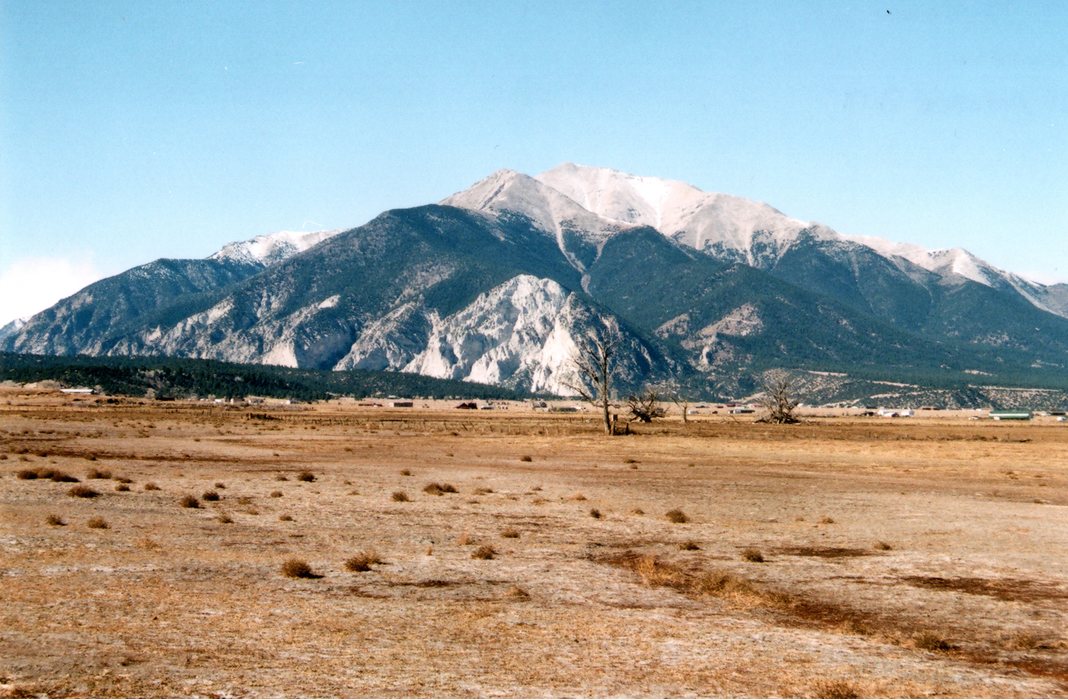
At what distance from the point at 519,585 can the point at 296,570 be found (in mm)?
4878

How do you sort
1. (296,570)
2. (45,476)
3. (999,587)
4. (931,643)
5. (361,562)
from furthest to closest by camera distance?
(45,476) < (361,562) < (999,587) < (296,570) < (931,643)

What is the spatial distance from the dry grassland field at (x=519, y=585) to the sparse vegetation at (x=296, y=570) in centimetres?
5

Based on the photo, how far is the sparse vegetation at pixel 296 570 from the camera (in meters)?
21.4

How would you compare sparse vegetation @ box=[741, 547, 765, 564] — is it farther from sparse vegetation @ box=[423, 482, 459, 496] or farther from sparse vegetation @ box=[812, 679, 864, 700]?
sparse vegetation @ box=[423, 482, 459, 496]

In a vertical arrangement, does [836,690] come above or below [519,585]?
above

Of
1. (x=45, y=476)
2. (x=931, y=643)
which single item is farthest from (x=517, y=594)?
(x=45, y=476)

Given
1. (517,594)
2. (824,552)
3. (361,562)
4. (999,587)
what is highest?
(361,562)

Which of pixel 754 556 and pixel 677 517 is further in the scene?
pixel 677 517

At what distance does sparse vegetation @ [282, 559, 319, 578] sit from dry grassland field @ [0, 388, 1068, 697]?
5 cm

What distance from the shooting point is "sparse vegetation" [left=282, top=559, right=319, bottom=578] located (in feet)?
70.2

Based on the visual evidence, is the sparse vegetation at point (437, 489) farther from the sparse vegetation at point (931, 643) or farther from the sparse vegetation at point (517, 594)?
the sparse vegetation at point (931, 643)

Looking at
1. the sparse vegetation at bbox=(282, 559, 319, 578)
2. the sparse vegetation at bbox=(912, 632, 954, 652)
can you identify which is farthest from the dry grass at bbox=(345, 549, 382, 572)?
the sparse vegetation at bbox=(912, 632, 954, 652)

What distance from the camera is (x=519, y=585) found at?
21734 mm

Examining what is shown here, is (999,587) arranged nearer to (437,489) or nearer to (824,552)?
(824,552)
